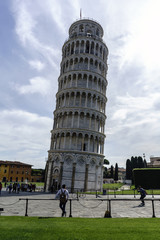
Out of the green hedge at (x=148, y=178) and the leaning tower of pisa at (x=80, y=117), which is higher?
the leaning tower of pisa at (x=80, y=117)

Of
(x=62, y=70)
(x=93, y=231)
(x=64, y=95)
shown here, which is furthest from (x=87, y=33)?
(x=93, y=231)

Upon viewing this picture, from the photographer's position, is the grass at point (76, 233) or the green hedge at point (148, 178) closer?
the grass at point (76, 233)

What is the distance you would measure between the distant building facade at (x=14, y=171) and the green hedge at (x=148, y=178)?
60073mm

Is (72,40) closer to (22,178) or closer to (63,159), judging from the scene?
(63,159)

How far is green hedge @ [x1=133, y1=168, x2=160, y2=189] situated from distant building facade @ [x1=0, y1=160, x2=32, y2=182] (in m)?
60.1

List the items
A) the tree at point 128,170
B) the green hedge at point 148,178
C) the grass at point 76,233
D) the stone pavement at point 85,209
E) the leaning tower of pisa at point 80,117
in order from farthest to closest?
the tree at point 128,170, the green hedge at point 148,178, the leaning tower of pisa at point 80,117, the stone pavement at point 85,209, the grass at point 76,233

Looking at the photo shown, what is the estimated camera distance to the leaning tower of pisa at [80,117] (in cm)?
3719

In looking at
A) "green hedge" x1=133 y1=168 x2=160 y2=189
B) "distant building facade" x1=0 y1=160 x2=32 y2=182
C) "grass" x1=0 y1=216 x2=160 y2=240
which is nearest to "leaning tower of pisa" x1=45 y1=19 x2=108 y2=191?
"green hedge" x1=133 y1=168 x2=160 y2=189

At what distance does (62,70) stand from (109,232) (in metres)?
43.6

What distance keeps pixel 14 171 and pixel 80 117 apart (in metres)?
61.0

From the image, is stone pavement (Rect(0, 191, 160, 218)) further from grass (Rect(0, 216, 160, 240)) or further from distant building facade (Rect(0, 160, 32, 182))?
distant building facade (Rect(0, 160, 32, 182))

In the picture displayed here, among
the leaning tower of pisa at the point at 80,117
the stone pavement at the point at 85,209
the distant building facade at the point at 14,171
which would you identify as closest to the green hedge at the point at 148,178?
the leaning tower of pisa at the point at 80,117

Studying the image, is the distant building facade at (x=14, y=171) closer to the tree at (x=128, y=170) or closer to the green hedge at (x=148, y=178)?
the tree at (x=128, y=170)

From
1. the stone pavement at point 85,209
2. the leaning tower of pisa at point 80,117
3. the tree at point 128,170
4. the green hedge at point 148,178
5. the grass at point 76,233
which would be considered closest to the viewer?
the grass at point 76,233
